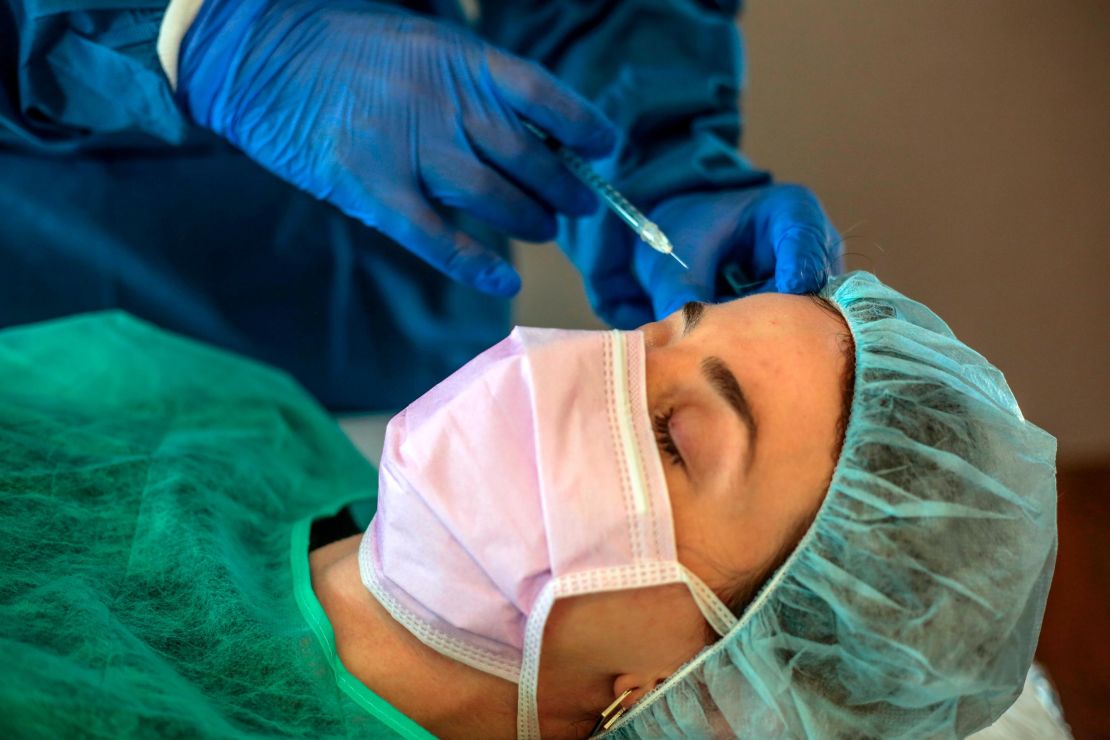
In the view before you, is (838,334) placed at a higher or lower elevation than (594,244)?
higher

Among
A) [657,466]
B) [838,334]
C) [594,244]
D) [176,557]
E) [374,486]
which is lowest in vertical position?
[374,486]

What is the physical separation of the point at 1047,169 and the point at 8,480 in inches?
85.5

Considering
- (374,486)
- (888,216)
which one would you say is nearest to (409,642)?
(374,486)

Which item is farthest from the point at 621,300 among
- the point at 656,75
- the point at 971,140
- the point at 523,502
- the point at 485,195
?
the point at 971,140

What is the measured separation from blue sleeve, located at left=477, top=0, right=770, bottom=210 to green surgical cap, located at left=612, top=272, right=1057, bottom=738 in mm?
704

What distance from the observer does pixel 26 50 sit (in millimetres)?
1352

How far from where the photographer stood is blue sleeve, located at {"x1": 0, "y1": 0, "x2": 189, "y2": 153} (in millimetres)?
1347

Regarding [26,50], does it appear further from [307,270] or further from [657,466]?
[657,466]

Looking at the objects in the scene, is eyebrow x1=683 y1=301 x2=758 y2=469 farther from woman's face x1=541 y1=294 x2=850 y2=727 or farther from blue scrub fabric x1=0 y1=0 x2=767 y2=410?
blue scrub fabric x1=0 y1=0 x2=767 y2=410

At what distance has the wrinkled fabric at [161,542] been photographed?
3.08 ft

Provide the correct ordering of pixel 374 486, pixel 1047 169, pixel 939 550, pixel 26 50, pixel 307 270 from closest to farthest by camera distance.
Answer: pixel 939 550 → pixel 26 50 → pixel 374 486 → pixel 307 270 → pixel 1047 169

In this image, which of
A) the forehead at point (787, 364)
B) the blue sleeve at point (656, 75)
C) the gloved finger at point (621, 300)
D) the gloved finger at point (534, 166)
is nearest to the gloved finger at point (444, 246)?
the gloved finger at point (534, 166)

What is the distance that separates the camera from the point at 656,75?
1784mm

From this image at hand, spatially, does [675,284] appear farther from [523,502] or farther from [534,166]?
[523,502]
